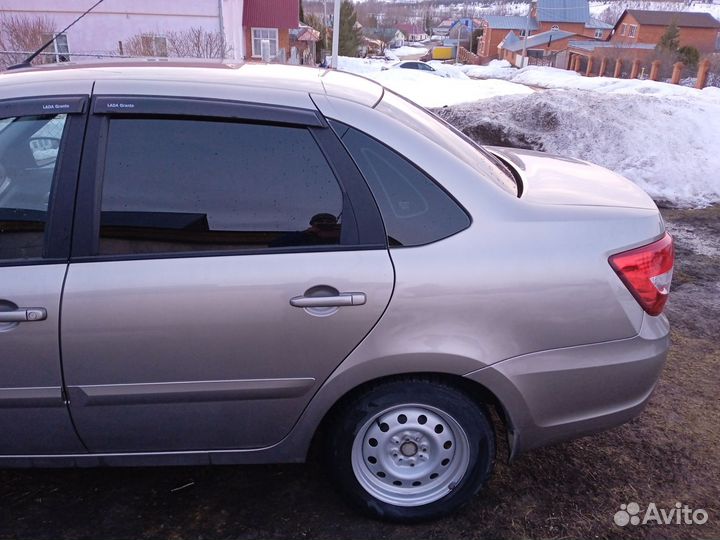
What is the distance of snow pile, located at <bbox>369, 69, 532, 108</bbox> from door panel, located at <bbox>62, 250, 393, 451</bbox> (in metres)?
5.62

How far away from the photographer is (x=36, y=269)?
90.0 inches

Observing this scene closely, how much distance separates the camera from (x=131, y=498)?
2.79 m

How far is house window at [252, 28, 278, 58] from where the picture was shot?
30938mm

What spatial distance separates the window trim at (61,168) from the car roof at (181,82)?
0.05 m

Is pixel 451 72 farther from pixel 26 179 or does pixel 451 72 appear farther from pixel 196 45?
pixel 26 179

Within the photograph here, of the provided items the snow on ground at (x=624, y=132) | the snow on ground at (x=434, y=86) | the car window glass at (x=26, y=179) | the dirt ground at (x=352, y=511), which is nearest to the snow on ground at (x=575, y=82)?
the snow on ground at (x=434, y=86)

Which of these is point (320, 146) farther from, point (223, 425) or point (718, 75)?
point (718, 75)

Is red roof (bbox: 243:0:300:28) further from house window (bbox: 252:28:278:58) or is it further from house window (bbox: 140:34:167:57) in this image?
house window (bbox: 140:34:167:57)

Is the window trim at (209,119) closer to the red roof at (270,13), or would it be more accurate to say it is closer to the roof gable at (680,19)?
the red roof at (270,13)

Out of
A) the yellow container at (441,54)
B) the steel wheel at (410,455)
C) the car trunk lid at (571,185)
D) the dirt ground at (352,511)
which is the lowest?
the yellow container at (441,54)

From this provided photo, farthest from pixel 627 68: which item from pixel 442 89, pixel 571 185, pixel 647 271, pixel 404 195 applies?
pixel 404 195

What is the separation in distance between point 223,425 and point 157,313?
545 mm

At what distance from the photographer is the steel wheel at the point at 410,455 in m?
2.52

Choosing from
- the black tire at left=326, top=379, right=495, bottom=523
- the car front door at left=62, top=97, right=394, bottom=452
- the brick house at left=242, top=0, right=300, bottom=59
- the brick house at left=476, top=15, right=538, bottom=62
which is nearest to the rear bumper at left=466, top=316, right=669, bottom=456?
the black tire at left=326, top=379, right=495, bottom=523
